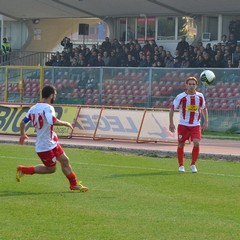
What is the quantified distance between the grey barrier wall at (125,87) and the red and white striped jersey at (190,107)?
12193 millimetres

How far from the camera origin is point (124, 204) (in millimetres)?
11867

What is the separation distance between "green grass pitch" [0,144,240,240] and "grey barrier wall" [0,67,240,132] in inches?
456

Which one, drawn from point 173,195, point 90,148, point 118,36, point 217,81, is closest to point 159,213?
point 173,195

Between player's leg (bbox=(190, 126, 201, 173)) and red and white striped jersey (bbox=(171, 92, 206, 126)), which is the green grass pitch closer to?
player's leg (bbox=(190, 126, 201, 173))

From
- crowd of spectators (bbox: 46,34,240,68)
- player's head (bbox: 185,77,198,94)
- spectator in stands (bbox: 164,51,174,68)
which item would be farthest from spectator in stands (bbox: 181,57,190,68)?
player's head (bbox: 185,77,198,94)

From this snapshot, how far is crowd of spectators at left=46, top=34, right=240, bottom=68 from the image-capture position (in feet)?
109

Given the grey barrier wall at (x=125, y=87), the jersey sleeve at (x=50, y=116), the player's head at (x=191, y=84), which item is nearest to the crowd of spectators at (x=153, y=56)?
the grey barrier wall at (x=125, y=87)

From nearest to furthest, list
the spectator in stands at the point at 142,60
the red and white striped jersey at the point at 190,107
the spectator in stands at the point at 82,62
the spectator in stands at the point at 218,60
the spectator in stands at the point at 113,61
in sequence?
1. the red and white striped jersey at the point at 190,107
2. the spectator in stands at the point at 218,60
3. the spectator in stands at the point at 142,60
4. the spectator in stands at the point at 113,61
5. the spectator in stands at the point at 82,62

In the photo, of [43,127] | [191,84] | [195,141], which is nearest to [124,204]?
[43,127]

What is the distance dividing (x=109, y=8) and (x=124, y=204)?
30.5 metres

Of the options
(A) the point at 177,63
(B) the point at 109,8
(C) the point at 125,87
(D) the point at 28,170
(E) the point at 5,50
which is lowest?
(D) the point at 28,170

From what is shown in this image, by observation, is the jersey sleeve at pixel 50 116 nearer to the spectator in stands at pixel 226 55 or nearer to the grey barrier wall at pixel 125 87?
the grey barrier wall at pixel 125 87

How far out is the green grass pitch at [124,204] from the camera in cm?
970

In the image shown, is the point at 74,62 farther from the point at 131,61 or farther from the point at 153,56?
the point at 153,56
